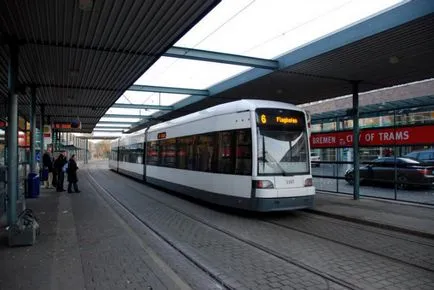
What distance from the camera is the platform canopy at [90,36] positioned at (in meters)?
7.41

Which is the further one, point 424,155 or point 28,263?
point 424,155

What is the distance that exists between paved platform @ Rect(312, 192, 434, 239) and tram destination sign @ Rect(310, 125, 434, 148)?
2032 millimetres

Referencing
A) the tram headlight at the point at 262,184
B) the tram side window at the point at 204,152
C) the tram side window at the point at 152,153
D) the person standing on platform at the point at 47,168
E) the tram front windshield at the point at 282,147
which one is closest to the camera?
the tram headlight at the point at 262,184

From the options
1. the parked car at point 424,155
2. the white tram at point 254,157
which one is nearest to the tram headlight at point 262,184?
the white tram at point 254,157

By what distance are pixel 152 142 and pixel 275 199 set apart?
11.8 meters

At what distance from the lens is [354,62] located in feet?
39.2

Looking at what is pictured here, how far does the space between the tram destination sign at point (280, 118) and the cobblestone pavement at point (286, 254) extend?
2.71 meters

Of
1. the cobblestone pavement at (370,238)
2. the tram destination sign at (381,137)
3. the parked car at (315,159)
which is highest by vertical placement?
the tram destination sign at (381,137)

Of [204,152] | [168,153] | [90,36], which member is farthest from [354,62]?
[168,153]

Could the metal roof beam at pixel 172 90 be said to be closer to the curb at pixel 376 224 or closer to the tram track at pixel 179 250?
the tram track at pixel 179 250

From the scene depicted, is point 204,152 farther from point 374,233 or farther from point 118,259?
point 118,259

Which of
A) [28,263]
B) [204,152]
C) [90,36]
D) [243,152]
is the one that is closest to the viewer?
[28,263]

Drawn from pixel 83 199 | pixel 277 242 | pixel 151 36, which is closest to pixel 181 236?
pixel 277 242

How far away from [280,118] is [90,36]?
5.40m
